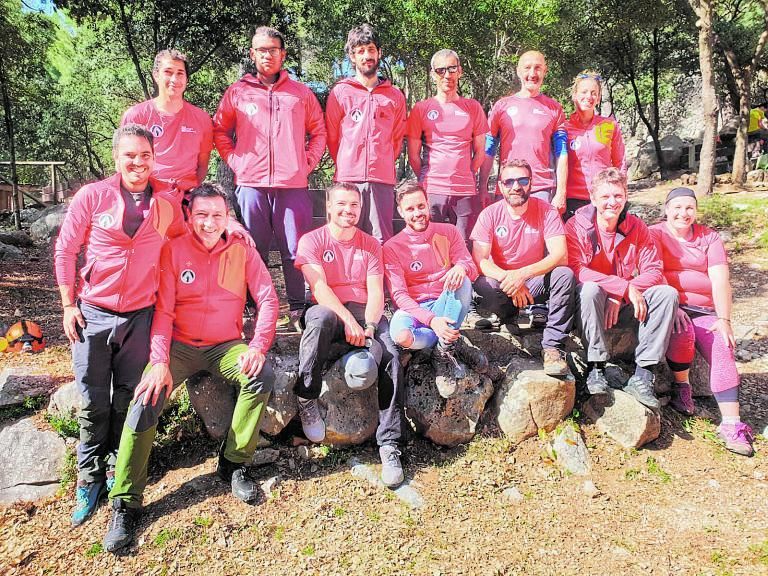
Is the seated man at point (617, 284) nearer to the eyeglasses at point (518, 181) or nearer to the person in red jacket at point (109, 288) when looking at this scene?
the eyeglasses at point (518, 181)

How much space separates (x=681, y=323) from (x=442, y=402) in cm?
219

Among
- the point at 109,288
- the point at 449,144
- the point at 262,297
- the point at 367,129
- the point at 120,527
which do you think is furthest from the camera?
the point at 449,144

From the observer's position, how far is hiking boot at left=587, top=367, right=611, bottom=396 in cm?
442

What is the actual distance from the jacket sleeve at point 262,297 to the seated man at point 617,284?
2575 millimetres

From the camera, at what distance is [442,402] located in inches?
179

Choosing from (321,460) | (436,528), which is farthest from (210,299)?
(436,528)

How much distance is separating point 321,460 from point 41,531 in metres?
2.04

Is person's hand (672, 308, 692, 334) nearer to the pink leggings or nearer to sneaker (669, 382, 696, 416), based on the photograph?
the pink leggings

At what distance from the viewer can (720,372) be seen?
443 centimetres

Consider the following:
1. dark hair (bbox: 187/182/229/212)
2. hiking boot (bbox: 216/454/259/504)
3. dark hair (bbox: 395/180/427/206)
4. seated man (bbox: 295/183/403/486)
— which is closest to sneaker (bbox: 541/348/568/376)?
seated man (bbox: 295/183/403/486)

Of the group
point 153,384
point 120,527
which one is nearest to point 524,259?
point 153,384

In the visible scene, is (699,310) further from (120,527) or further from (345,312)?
(120,527)

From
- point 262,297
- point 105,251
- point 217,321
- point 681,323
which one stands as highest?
point 105,251

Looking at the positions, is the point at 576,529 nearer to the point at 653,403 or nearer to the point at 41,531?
the point at 653,403
